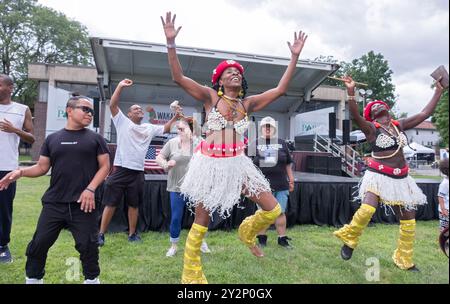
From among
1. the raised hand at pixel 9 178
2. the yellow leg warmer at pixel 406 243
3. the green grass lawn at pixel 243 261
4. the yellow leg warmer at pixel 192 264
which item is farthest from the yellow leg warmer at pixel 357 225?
the raised hand at pixel 9 178

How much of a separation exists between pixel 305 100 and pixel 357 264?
Answer: 9.35 meters

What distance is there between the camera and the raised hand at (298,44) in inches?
121

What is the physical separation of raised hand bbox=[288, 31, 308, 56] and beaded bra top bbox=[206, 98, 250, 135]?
32.7 inches

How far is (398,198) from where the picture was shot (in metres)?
3.55

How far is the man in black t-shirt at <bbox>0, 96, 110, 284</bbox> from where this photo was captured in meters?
2.51

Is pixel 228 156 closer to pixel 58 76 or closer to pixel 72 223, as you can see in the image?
pixel 72 223

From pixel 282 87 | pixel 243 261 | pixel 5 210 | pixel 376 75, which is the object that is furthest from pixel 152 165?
pixel 376 75

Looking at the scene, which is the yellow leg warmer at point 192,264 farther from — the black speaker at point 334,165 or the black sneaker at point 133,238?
the black speaker at point 334,165

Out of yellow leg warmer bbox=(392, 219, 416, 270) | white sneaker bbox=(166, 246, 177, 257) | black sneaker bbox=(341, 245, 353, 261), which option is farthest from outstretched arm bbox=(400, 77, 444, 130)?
white sneaker bbox=(166, 246, 177, 257)

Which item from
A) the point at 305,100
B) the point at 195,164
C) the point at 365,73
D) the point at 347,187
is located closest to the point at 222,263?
the point at 195,164

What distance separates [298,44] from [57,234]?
8.69ft

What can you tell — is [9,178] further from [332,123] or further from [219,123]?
[332,123]

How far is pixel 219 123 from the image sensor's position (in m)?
2.88

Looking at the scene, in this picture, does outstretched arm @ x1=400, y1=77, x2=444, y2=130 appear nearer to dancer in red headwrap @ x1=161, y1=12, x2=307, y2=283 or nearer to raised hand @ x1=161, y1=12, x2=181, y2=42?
dancer in red headwrap @ x1=161, y1=12, x2=307, y2=283
